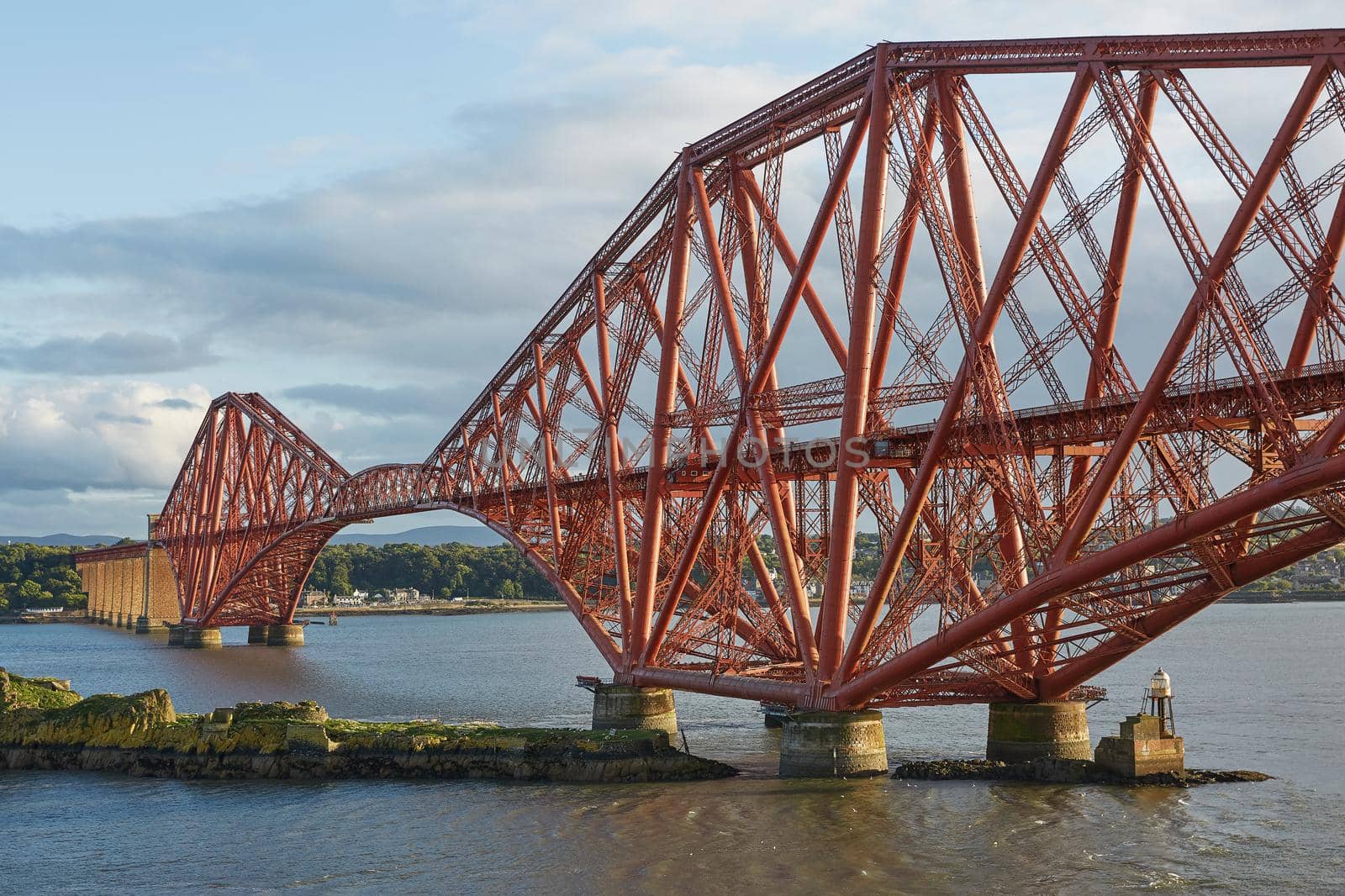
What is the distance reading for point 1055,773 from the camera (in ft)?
154

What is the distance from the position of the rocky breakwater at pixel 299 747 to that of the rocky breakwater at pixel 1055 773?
272 inches

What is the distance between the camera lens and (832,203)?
154ft

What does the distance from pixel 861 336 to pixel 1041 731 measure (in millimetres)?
15482

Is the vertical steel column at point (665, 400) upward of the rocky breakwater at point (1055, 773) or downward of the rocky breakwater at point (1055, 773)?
upward

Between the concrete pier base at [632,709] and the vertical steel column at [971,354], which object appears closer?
the vertical steel column at [971,354]

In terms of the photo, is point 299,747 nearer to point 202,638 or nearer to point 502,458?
point 502,458

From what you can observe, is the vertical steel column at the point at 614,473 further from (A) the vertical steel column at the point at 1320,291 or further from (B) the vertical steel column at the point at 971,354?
A: (A) the vertical steel column at the point at 1320,291

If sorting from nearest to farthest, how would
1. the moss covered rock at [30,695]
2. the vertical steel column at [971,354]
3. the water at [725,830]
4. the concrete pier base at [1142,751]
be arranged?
the water at [725,830] < the vertical steel column at [971,354] < the concrete pier base at [1142,751] < the moss covered rock at [30,695]

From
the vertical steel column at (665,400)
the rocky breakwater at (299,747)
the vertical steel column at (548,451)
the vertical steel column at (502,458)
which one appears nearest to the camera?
the rocky breakwater at (299,747)

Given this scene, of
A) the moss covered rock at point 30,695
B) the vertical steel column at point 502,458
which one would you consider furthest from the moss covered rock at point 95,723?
the vertical steel column at point 502,458

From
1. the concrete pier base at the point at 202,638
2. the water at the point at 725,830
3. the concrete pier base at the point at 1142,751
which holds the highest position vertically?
the concrete pier base at the point at 202,638

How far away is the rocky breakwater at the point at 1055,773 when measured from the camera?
152ft

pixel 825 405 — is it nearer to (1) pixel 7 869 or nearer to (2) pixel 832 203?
(2) pixel 832 203

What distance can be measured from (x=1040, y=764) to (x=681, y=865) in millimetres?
15628
